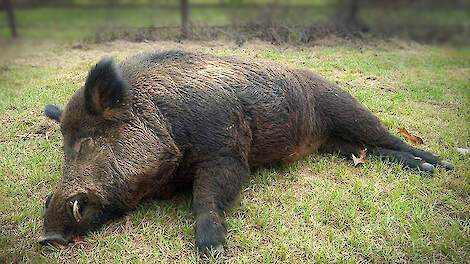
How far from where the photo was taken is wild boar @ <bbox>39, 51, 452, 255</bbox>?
246cm

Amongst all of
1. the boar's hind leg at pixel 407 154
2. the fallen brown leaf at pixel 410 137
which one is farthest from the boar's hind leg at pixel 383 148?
the fallen brown leaf at pixel 410 137

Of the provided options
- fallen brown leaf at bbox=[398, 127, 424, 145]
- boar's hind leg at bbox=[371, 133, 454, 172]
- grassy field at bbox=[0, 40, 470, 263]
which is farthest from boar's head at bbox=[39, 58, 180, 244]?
fallen brown leaf at bbox=[398, 127, 424, 145]

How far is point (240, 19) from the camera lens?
2461 mm

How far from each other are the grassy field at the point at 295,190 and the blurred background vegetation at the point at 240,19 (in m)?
0.15

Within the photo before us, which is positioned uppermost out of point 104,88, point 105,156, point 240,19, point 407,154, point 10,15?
point 10,15

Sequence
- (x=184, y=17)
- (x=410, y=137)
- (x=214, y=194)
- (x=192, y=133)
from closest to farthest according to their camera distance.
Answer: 1. (x=184, y=17)
2. (x=214, y=194)
3. (x=192, y=133)
4. (x=410, y=137)

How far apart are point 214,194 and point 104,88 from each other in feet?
3.42

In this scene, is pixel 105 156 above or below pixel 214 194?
above

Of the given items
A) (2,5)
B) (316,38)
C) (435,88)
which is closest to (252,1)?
(316,38)

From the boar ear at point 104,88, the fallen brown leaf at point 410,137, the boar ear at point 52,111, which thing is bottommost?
the fallen brown leaf at point 410,137

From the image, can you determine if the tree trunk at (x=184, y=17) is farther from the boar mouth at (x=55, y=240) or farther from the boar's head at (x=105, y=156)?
the boar mouth at (x=55, y=240)

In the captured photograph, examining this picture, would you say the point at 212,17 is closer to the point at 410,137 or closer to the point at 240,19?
the point at 240,19

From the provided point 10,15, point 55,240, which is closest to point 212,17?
point 10,15

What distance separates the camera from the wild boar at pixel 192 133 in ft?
8.07
